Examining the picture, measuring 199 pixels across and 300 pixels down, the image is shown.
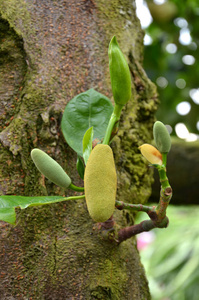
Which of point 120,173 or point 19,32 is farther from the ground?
point 19,32

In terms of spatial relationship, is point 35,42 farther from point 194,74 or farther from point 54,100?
point 194,74

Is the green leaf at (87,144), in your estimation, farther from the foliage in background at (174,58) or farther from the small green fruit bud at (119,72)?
the foliage in background at (174,58)

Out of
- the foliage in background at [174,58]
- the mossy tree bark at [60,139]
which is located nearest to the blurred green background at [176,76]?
the foliage in background at [174,58]

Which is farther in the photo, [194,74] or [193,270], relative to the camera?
[193,270]

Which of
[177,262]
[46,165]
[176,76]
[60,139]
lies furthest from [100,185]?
[177,262]

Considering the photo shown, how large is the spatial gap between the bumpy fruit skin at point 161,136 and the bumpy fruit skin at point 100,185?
0.05m

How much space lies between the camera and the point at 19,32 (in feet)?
1.78

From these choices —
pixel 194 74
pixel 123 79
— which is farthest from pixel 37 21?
pixel 194 74

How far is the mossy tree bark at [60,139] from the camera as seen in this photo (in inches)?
17.4

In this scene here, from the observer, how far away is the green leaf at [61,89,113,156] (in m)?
0.47

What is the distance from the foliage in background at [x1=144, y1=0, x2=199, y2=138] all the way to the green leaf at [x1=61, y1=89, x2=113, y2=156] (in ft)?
3.99

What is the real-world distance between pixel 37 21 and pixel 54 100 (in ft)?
0.46

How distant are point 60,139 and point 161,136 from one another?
0.17 metres

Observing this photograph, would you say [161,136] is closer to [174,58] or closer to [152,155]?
[152,155]
